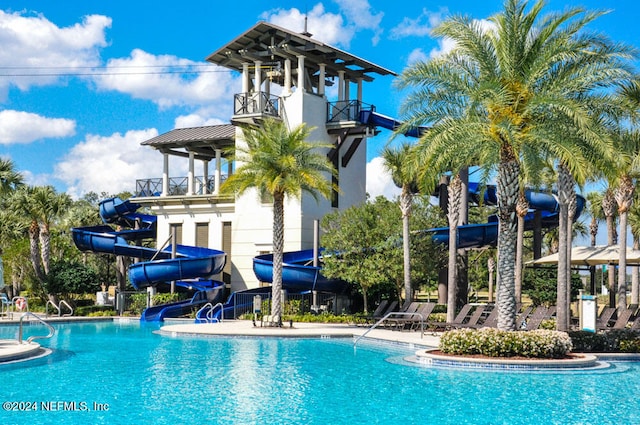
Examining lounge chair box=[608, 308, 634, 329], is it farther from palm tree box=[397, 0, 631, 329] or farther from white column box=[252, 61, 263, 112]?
white column box=[252, 61, 263, 112]

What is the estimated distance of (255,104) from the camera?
38.2 meters

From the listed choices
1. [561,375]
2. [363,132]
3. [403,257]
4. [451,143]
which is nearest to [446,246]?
[403,257]

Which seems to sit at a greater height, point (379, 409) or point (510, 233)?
point (510, 233)

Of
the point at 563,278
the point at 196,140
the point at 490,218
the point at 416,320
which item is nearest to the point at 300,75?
the point at 196,140

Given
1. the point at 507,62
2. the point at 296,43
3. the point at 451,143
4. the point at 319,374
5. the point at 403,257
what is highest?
the point at 296,43

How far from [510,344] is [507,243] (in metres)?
2.53

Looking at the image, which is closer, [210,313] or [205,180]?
[210,313]

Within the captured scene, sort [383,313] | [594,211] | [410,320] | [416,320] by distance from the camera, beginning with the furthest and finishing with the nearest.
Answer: [594,211] < [383,313] < [416,320] < [410,320]

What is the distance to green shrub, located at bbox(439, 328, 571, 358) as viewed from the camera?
1809cm

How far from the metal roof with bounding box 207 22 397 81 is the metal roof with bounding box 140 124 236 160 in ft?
12.0

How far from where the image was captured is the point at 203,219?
42.4 meters

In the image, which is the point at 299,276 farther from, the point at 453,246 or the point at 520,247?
the point at 520,247

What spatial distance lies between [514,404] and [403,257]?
18195 mm

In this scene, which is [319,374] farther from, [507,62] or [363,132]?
[363,132]
